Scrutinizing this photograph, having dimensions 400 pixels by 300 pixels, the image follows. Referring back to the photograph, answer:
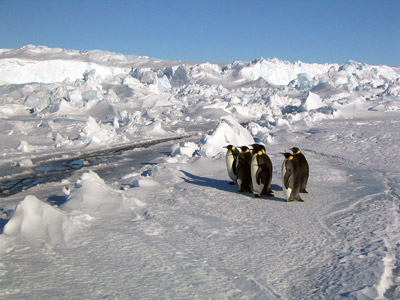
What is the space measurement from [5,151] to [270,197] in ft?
28.9

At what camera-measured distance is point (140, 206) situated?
14.3 ft

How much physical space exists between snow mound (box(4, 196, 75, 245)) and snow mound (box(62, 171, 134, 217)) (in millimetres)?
474

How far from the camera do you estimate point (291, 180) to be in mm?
4578

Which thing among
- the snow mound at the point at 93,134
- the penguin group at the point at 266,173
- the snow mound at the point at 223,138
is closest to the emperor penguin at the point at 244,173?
the penguin group at the point at 266,173

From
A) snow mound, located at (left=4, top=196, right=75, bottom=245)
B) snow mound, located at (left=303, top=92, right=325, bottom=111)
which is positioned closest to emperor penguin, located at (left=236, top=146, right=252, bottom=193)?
snow mound, located at (left=4, top=196, right=75, bottom=245)

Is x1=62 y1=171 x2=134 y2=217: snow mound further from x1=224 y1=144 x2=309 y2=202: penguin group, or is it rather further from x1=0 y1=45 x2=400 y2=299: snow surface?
x1=224 y1=144 x2=309 y2=202: penguin group

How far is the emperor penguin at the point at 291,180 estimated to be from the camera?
15.0 feet

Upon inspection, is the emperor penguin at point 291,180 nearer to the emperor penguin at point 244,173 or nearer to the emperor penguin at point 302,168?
the emperor penguin at point 302,168

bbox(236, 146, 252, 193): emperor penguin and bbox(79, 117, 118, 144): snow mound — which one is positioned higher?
bbox(236, 146, 252, 193): emperor penguin

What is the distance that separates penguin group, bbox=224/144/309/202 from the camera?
4.61 meters

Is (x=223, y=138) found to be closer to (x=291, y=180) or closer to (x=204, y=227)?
(x=291, y=180)

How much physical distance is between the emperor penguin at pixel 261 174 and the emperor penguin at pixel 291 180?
234 mm

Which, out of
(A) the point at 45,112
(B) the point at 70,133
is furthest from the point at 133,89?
(B) the point at 70,133

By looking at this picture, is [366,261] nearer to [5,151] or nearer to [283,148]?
[283,148]
